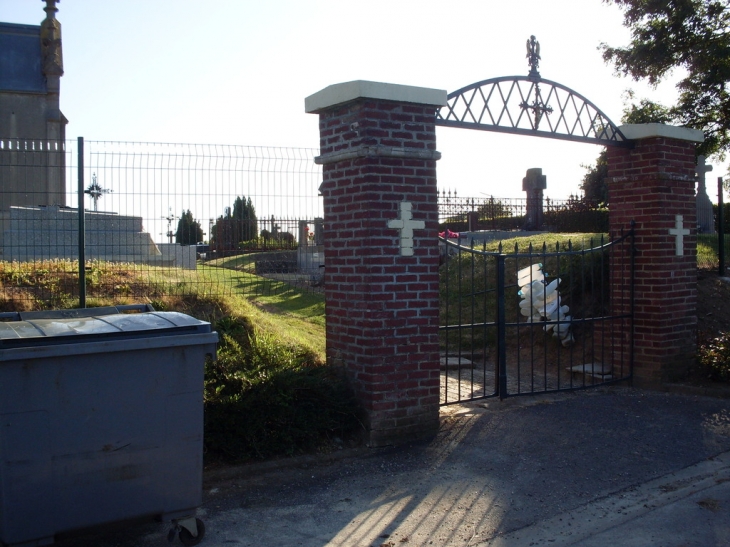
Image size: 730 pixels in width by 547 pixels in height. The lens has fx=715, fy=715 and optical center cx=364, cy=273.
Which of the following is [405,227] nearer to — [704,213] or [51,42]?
[704,213]

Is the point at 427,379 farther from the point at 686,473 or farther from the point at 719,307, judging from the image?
the point at 719,307

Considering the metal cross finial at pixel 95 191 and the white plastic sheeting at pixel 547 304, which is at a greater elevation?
the metal cross finial at pixel 95 191

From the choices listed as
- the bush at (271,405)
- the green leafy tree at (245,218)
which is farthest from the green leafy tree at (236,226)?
the bush at (271,405)

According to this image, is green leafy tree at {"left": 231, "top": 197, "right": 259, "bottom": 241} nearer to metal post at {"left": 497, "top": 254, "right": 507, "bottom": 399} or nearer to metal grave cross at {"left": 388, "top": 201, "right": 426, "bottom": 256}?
metal grave cross at {"left": 388, "top": 201, "right": 426, "bottom": 256}

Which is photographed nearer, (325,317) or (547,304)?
(325,317)

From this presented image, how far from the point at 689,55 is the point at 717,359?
8371 millimetres

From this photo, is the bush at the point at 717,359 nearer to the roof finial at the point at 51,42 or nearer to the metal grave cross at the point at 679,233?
the metal grave cross at the point at 679,233

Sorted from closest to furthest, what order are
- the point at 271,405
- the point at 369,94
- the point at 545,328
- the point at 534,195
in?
the point at 271,405
the point at 369,94
the point at 545,328
the point at 534,195

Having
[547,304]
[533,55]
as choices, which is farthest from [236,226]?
[547,304]

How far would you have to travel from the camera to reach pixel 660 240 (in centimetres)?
776

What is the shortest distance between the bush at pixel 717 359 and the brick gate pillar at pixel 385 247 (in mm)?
3645

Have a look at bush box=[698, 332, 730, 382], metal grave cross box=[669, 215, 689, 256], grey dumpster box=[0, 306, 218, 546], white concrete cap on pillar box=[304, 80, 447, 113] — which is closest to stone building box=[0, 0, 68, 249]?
white concrete cap on pillar box=[304, 80, 447, 113]

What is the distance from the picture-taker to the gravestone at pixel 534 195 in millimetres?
16922

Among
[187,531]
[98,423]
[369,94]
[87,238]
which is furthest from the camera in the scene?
[87,238]
